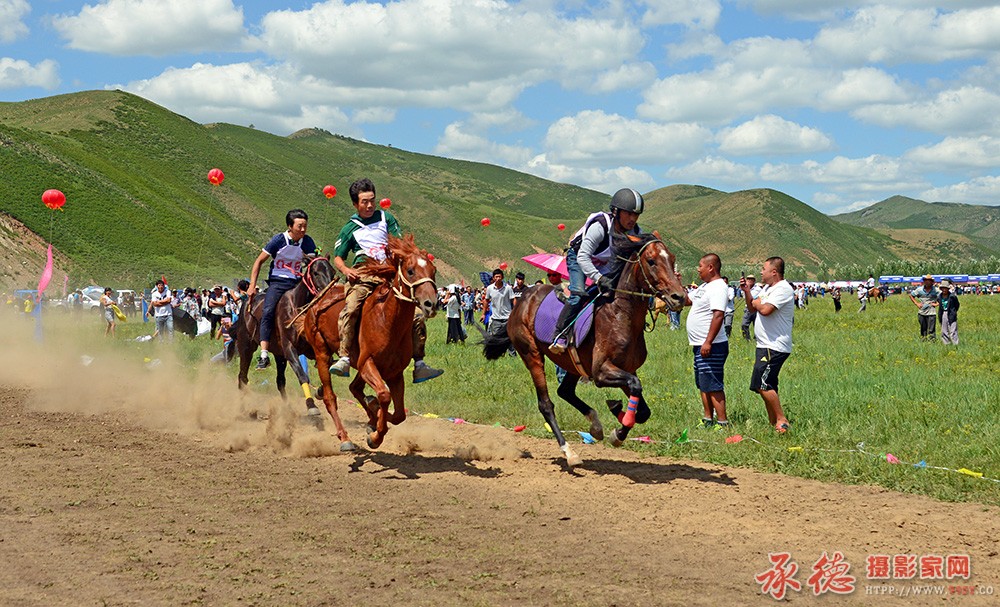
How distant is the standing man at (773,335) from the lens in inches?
478

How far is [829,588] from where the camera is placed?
616 cm

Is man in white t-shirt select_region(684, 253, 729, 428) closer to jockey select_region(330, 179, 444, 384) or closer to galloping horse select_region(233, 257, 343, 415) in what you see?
jockey select_region(330, 179, 444, 384)

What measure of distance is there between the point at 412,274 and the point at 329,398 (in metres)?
2.59

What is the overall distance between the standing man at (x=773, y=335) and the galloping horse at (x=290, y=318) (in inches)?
218

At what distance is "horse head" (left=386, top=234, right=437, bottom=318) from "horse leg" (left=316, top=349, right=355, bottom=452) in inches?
84.9

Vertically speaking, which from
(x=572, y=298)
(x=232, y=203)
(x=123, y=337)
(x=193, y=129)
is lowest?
(x=123, y=337)

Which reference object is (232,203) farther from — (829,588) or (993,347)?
(829,588)

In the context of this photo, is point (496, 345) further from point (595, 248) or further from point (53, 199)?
point (53, 199)

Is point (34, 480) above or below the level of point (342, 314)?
below

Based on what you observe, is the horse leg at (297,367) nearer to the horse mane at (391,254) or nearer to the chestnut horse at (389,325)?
the chestnut horse at (389,325)

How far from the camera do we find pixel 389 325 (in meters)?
10.5

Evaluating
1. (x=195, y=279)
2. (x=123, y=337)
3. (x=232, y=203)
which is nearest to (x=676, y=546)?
(x=123, y=337)

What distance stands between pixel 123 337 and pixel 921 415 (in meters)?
28.9

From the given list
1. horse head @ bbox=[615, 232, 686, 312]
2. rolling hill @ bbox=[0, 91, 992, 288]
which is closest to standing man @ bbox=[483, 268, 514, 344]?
A: horse head @ bbox=[615, 232, 686, 312]
